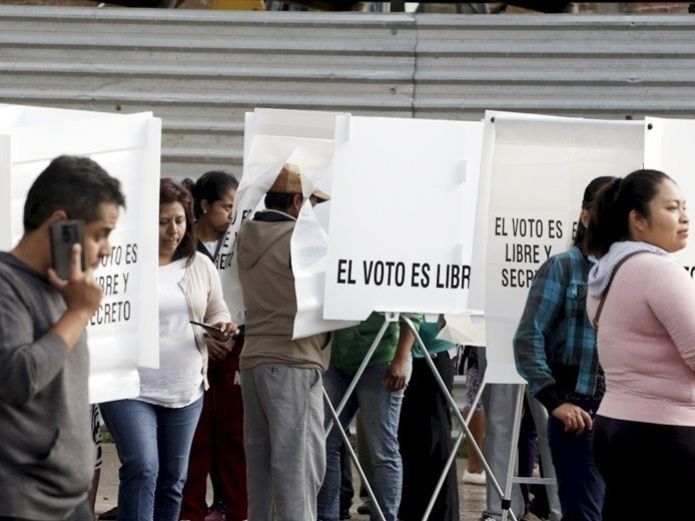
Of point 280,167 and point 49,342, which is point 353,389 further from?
point 49,342

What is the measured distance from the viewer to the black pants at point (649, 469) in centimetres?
468

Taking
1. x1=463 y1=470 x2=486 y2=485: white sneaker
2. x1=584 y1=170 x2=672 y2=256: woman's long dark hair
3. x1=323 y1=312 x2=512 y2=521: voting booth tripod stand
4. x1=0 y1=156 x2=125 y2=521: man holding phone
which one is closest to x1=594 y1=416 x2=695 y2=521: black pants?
x1=584 y1=170 x2=672 y2=256: woman's long dark hair

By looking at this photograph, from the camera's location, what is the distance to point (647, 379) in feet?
15.5

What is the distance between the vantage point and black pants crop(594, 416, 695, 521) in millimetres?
4680

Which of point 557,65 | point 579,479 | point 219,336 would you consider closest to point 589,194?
point 579,479

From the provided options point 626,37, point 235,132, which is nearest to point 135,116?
point 235,132

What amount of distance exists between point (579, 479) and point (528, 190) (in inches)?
59.8

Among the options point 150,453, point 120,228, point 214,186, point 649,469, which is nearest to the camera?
point 649,469

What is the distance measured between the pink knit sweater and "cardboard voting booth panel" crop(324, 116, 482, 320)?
210 cm

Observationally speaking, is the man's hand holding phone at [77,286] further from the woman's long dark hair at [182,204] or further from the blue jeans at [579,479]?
the woman's long dark hair at [182,204]

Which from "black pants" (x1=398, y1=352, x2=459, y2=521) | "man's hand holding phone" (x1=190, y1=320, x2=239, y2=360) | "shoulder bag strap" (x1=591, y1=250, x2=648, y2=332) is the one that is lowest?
"black pants" (x1=398, y1=352, x2=459, y2=521)

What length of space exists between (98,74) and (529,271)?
482 cm

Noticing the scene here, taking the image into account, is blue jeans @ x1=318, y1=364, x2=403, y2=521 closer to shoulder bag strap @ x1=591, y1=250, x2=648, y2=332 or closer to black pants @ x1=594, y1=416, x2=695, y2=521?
shoulder bag strap @ x1=591, y1=250, x2=648, y2=332

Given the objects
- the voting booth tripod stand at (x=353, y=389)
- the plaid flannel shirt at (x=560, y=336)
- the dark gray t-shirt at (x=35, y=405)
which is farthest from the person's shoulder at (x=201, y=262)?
the dark gray t-shirt at (x=35, y=405)
